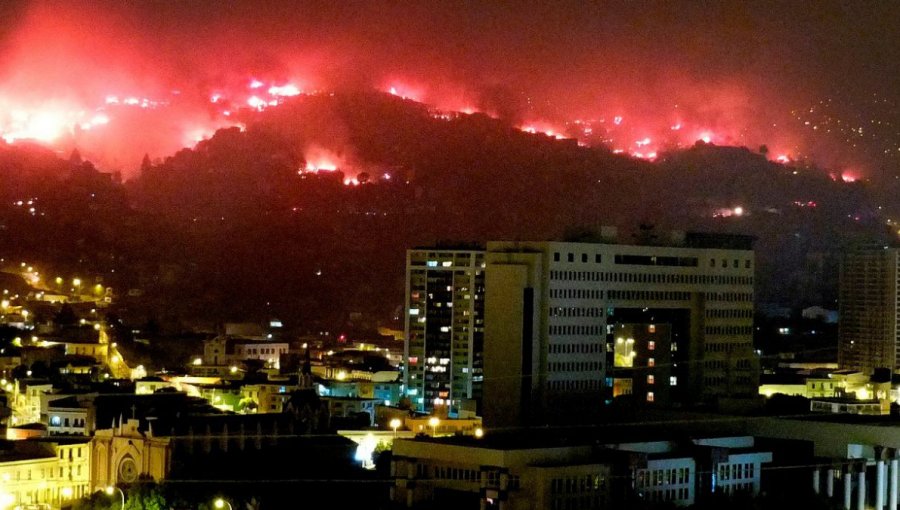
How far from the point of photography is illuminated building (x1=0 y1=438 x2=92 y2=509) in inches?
1385

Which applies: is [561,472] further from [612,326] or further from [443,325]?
[443,325]

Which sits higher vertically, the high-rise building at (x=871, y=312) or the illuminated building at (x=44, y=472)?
the high-rise building at (x=871, y=312)

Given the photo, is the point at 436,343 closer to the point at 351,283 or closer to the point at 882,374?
the point at 882,374

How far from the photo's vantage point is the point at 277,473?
125 ft

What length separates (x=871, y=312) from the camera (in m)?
69.1

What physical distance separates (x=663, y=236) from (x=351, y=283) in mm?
42584

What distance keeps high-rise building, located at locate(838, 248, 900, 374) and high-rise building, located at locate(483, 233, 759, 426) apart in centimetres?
2060

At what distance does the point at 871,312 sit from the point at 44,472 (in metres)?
41.3

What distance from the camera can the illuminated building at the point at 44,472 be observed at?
3519 cm

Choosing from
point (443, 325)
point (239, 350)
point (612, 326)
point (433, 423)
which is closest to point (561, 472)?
point (433, 423)

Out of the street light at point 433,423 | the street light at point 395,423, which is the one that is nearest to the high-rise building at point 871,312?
the street light at point 433,423

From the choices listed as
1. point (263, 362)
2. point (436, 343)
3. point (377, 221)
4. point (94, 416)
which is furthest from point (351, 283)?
point (94, 416)

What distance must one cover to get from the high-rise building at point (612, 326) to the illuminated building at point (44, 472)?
1011cm

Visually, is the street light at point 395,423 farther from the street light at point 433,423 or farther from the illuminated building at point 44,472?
the illuminated building at point 44,472
